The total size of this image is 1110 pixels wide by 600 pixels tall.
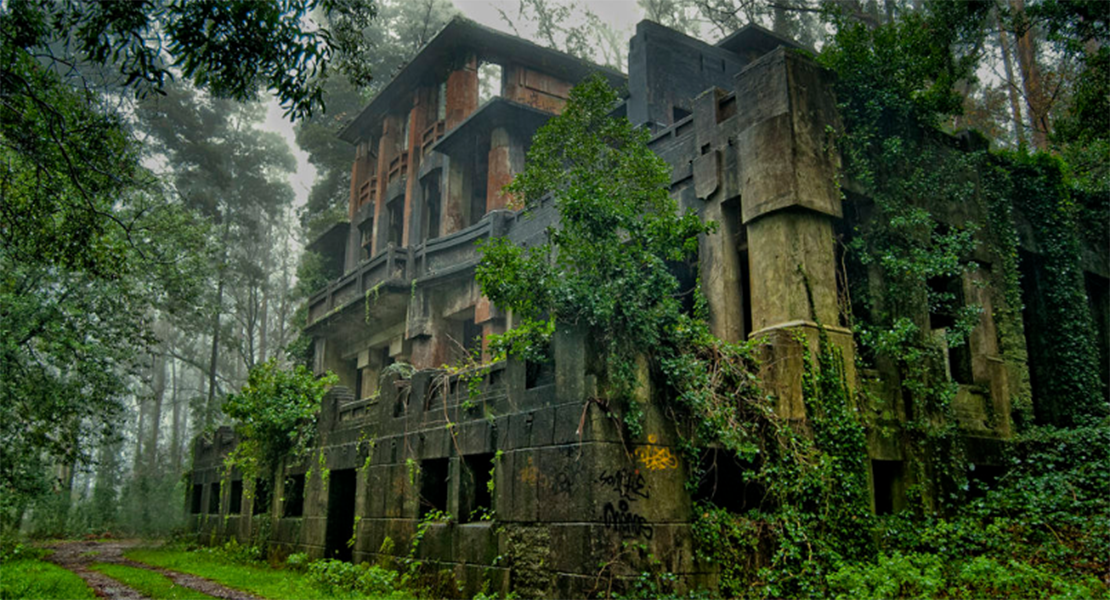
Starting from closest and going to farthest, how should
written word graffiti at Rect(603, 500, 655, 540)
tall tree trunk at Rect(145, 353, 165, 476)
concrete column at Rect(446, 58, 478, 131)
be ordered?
written word graffiti at Rect(603, 500, 655, 540)
concrete column at Rect(446, 58, 478, 131)
tall tree trunk at Rect(145, 353, 165, 476)

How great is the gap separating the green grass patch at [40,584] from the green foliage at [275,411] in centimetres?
393

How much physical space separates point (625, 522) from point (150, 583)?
9.16 meters

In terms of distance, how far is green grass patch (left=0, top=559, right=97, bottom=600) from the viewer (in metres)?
10.4

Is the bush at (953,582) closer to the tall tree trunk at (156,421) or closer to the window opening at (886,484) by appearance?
the window opening at (886,484)

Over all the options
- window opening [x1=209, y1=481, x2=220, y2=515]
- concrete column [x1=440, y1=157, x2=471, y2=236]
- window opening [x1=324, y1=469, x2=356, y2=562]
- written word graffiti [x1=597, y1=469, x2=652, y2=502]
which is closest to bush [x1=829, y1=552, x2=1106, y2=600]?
written word graffiti [x1=597, y1=469, x2=652, y2=502]

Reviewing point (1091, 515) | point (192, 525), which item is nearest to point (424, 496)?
point (1091, 515)

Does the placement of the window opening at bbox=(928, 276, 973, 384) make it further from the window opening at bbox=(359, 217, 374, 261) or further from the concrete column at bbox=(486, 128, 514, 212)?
the window opening at bbox=(359, 217, 374, 261)

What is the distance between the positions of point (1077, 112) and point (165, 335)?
52332 millimetres

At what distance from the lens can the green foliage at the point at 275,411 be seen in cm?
1549

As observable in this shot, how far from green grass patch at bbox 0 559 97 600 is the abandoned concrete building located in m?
3.53

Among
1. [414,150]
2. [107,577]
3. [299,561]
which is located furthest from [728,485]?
[414,150]

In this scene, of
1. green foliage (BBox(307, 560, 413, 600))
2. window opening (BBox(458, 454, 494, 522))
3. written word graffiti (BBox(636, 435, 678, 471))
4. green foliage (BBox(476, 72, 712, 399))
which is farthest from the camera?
green foliage (BBox(307, 560, 413, 600))

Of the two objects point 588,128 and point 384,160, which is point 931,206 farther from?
point 384,160

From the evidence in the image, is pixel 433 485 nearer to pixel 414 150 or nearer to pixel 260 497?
pixel 260 497
